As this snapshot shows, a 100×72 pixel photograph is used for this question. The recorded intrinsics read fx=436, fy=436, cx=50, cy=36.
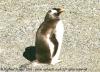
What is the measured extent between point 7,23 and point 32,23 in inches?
18.0

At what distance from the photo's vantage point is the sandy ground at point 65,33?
6.48 m

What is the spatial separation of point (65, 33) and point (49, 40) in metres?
1.18

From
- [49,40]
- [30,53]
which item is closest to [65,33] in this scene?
[30,53]

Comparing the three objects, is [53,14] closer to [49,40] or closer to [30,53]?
[49,40]

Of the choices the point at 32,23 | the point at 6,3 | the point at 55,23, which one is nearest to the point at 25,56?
the point at 55,23

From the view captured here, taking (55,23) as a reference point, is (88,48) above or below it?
below

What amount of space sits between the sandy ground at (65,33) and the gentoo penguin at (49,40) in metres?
0.13

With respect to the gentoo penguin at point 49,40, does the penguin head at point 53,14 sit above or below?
above

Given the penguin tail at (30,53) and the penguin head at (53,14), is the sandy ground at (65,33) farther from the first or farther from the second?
the penguin head at (53,14)

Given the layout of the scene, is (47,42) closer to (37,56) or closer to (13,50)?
(37,56)

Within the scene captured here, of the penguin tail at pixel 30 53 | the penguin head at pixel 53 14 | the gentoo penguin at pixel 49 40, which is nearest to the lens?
the gentoo penguin at pixel 49 40

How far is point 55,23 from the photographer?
6.56m

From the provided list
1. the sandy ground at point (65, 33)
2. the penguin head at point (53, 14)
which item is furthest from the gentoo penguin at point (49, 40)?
the sandy ground at point (65, 33)

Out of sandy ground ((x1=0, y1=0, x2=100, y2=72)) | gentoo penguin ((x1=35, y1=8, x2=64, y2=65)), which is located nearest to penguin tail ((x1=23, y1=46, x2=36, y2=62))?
sandy ground ((x1=0, y1=0, x2=100, y2=72))
